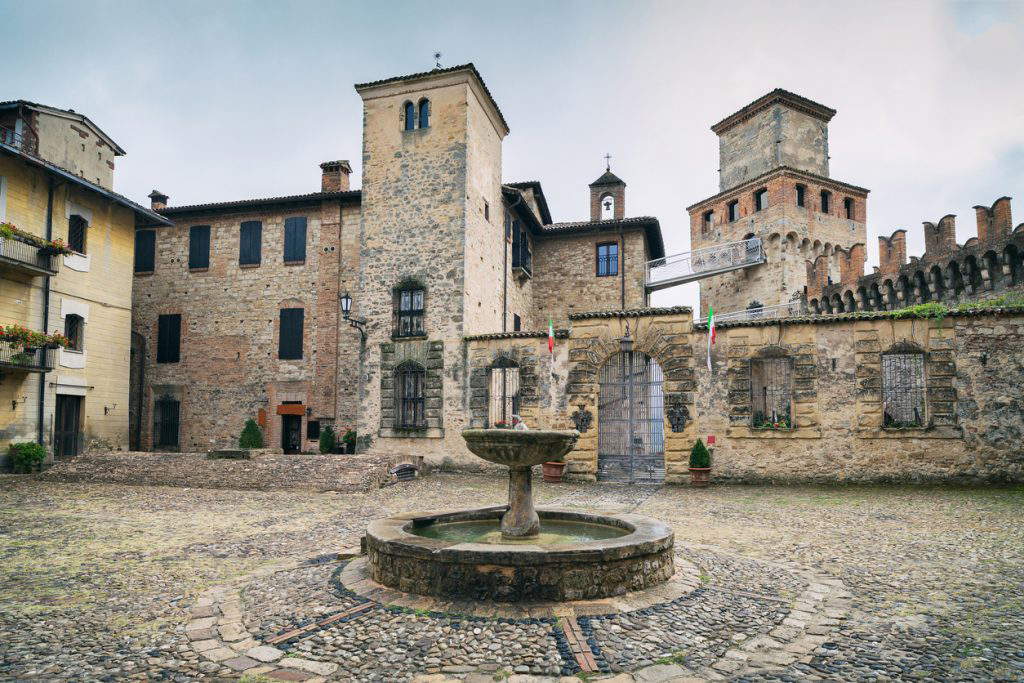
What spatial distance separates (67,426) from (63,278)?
14.7 ft

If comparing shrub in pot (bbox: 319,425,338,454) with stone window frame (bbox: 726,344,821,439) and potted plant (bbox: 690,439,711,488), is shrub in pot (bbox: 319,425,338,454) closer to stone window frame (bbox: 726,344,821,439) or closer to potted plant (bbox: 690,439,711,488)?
potted plant (bbox: 690,439,711,488)

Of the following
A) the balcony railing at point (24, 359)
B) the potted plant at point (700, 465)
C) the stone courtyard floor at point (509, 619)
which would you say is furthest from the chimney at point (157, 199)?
the potted plant at point (700, 465)

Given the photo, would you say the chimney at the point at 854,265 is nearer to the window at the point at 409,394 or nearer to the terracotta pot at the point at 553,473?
the terracotta pot at the point at 553,473

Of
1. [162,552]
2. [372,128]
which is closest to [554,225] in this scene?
[372,128]

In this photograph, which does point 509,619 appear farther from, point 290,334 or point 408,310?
point 290,334

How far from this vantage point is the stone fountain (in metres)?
5.27

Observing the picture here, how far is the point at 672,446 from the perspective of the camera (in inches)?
606

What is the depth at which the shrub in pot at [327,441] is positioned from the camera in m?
20.4

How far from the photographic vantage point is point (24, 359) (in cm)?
1662

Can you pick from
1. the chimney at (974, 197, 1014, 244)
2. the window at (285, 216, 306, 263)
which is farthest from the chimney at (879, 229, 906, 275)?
the window at (285, 216, 306, 263)

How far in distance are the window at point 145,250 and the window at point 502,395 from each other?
49.3 ft

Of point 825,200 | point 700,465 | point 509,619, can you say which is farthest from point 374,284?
point 825,200

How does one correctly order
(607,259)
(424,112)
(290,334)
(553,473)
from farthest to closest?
1. (607,259)
2. (290,334)
3. (424,112)
4. (553,473)

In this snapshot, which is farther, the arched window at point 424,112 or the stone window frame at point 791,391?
the arched window at point 424,112
